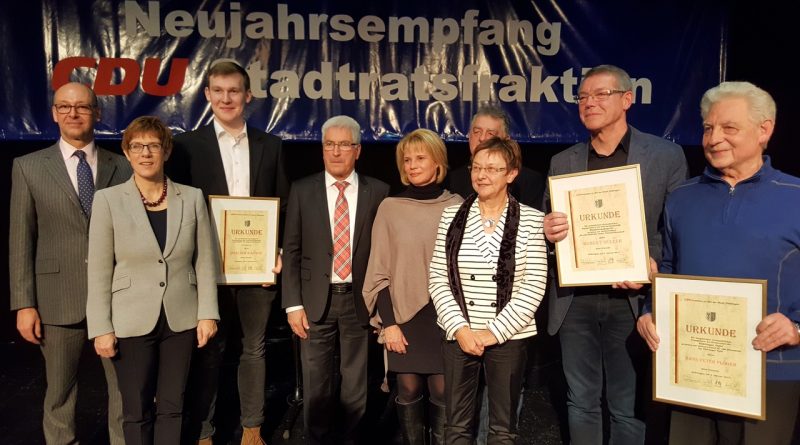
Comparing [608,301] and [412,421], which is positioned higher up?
[608,301]

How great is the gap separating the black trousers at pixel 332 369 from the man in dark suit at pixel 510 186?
853 millimetres

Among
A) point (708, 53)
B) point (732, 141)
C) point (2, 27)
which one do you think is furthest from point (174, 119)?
point (708, 53)

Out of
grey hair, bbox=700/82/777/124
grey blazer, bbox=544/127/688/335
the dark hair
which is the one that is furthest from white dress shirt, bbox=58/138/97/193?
grey hair, bbox=700/82/777/124

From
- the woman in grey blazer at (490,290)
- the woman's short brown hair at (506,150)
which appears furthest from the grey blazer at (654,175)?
the woman's short brown hair at (506,150)

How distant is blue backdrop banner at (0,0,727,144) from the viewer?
12.7 ft

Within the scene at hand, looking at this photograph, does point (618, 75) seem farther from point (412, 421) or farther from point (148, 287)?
point (148, 287)

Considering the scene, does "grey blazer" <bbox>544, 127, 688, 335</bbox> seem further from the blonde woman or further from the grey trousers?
the grey trousers

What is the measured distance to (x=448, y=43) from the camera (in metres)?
4.03

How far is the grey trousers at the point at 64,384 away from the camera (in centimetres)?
253

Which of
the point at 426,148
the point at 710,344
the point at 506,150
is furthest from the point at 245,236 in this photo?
the point at 710,344

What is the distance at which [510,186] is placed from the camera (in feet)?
9.20

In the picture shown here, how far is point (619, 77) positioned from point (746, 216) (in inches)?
31.3

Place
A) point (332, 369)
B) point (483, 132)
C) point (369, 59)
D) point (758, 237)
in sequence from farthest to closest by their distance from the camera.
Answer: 1. point (369, 59)
2. point (483, 132)
3. point (332, 369)
4. point (758, 237)

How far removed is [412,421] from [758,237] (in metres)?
1.55
